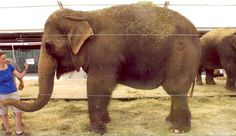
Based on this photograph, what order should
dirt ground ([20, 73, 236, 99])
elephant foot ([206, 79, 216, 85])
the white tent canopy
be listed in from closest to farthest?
1. the white tent canopy
2. dirt ground ([20, 73, 236, 99])
3. elephant foot ([206, 79, 216, 85])

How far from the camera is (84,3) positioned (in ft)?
23.3

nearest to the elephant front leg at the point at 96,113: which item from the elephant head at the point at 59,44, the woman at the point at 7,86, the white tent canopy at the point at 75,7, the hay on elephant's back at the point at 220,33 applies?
the elephant head at the point at 59,44

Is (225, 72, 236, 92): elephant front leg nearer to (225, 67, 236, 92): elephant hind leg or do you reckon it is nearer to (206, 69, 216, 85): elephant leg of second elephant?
(225, 67, 236, 92): elephant hind leg

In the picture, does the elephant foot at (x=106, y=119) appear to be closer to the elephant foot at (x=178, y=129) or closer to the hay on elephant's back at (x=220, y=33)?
the elephant foot at (x=178, y=129)

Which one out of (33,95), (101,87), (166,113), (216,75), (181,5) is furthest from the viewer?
(216,75)

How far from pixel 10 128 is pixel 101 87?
43.0 inches

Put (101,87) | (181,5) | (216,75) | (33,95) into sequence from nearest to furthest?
(101,87) → (181,5) → (33,95) → (216,75)

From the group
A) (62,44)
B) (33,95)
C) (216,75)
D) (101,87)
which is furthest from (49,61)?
(216,75)

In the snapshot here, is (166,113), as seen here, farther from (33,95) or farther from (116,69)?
(33,95)

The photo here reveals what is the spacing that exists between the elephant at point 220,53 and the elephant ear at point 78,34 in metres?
3.04

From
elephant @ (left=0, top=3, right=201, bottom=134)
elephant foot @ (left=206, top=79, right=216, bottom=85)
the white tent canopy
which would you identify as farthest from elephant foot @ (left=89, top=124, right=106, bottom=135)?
elephant foot @ (left=206, top=79, right=216, bottom=85)

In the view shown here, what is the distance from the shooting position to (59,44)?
5238 mm

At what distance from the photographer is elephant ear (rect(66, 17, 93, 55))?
5.18m

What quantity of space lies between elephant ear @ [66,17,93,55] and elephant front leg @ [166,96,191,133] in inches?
43.2
